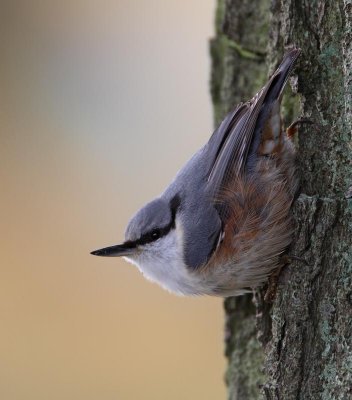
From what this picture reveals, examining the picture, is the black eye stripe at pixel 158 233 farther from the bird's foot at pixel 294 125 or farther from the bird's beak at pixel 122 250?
the bird's foot at pixel 294 125

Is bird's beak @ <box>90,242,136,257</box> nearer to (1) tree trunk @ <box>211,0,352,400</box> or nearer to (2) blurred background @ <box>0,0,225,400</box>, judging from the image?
(1) tree trunk @ <box>211,0,352,400</box>

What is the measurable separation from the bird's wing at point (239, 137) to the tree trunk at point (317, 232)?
0.12m

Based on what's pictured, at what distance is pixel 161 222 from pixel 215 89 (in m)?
0.98

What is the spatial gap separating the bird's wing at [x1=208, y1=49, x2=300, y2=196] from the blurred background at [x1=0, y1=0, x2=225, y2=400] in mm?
1859

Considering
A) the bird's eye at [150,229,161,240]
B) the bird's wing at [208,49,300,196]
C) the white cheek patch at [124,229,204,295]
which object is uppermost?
the bird's wing at [208,49,300,196]

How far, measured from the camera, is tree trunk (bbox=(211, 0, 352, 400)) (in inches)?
91.9

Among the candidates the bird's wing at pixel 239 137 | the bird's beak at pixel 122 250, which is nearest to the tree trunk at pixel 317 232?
the bird's wing at pixel 239 137

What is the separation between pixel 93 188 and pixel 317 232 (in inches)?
106

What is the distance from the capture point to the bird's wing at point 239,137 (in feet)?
8.86

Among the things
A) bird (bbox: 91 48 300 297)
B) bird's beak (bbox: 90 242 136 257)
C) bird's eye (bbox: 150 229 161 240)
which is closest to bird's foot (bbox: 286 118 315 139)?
bird (bbox: 91 48 300 297)

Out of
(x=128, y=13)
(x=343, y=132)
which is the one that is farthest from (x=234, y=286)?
(x=128, y=13)

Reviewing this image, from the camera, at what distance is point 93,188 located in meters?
4.85

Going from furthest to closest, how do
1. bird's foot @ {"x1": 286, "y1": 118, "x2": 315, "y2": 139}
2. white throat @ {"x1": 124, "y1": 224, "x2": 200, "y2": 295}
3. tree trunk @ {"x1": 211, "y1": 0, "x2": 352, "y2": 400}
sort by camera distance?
white throat @ {"x1": 124, "y1": 224, "x2": 200, "y2": 295} < bird's foot @ {"x1": 286, "y1": 118, "x2": 315, "y2": 139} < tree trunk @ {"x1": 211, "y1": 0, "x2": 352, "y2": 400}

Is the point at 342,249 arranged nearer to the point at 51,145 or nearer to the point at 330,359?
the point at 330,359
